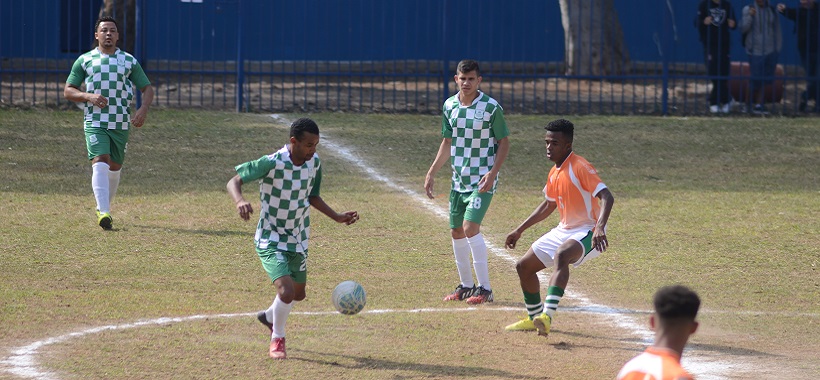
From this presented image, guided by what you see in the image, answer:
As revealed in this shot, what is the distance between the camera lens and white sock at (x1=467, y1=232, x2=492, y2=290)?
342 inches

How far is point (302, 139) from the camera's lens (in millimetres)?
6883

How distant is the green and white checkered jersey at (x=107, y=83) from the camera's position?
11.2 m

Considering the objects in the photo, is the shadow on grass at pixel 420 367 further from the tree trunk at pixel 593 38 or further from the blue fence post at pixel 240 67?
the tree trunk at pixel 593 38

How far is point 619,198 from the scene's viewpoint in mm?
13359

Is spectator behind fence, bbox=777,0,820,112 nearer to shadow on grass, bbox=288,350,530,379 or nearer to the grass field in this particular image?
the grass field

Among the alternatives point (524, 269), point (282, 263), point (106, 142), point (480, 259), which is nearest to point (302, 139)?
point (282, 263)

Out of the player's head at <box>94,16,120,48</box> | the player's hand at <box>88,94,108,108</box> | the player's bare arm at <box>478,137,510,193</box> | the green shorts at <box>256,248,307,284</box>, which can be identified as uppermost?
the player's head at <box>94,16,120,48</box>

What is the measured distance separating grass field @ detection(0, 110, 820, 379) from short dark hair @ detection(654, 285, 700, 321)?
8.16ft

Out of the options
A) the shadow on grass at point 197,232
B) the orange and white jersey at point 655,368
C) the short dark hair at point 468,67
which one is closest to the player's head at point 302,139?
the short dark hair at point 468,67

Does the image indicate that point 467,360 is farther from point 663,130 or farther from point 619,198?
point 663,130

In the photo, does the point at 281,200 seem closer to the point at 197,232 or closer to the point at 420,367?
the point at 420,367

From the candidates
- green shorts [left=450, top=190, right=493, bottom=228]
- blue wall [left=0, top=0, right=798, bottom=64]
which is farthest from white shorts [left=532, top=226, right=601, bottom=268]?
blue wall [left=0, top=0, right=798, bottom=64]

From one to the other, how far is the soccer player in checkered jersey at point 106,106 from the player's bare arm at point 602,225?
5388mm

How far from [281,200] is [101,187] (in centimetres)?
465
